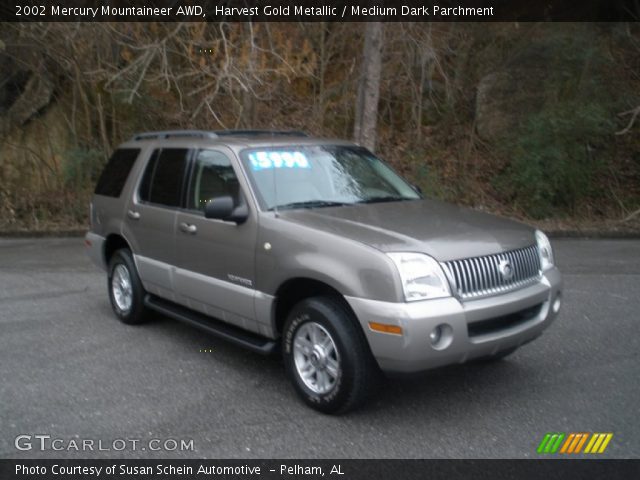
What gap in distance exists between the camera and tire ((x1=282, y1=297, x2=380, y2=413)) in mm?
4211

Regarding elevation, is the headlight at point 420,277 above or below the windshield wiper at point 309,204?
below

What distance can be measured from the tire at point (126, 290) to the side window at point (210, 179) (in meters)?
1.21

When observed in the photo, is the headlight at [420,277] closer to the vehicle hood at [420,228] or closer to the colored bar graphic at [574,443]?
the vehicle hood at [420,228]

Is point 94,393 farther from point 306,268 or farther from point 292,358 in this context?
point 306,268

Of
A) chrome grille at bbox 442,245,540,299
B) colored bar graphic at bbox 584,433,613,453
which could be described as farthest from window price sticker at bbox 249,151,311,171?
colored bar graphic at bbox 584,433,613,453

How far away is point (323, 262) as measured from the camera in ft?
14.2

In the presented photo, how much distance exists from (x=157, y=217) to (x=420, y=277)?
2907mm

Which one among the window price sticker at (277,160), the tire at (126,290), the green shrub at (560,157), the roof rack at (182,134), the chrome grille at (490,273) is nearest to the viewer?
the chrome grille at (490,273)

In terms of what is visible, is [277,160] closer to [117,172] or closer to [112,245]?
[117,172]

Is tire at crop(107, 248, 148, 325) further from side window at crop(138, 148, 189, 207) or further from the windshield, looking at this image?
the windshield

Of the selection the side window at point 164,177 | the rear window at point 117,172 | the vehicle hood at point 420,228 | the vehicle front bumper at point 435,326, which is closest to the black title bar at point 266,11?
Result: the rear window at point 117,172

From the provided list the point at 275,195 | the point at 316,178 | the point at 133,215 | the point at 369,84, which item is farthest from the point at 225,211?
the point at 369,84

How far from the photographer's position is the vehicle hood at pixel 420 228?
4.24m
